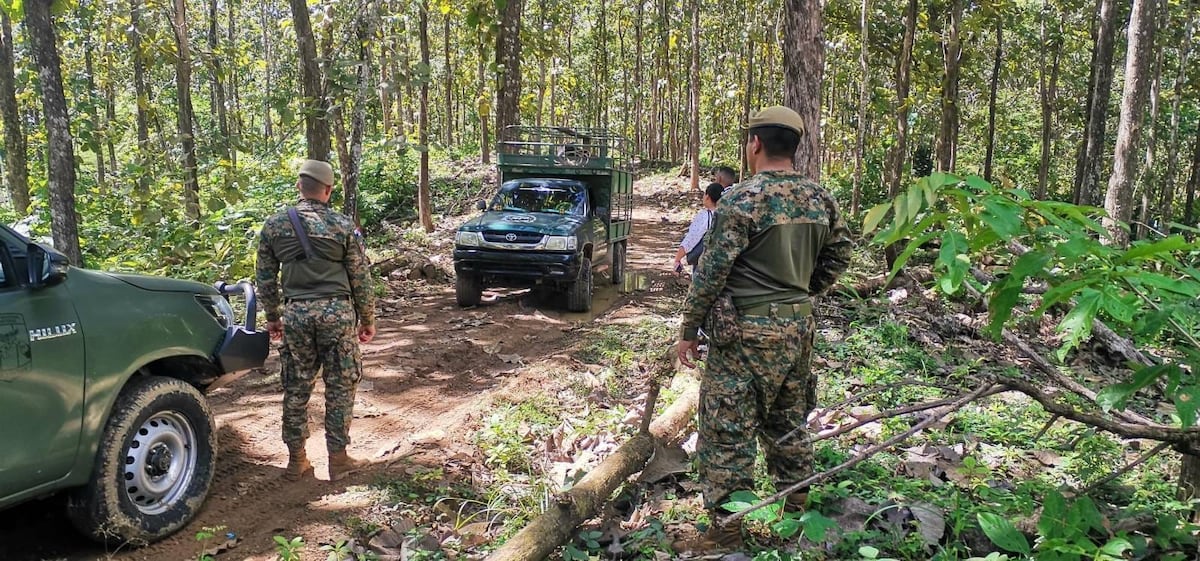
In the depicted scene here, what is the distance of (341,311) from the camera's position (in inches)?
182

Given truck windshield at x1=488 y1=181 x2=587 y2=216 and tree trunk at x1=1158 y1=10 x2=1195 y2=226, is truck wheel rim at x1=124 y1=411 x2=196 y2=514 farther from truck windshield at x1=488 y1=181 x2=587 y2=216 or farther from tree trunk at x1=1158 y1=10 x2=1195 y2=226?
tree trunk at x1=1158 y1=10 x2=1195 y2=226

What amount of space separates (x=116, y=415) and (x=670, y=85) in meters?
30.7

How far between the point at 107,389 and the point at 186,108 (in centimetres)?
928

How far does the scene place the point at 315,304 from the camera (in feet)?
14.9

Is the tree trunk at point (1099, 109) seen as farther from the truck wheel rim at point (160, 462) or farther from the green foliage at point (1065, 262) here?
the truck wheel rim at point (160, 462)

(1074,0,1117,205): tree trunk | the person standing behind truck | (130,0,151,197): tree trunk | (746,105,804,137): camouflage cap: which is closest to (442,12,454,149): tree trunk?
(130,0,151,197): tree trunk

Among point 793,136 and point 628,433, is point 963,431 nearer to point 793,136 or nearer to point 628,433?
point 628,433

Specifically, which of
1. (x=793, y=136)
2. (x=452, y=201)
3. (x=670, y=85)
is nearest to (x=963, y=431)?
(x=793, y=136)

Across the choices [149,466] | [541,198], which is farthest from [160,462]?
[541,198]

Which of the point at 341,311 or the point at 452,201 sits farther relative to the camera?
the point at 452,201

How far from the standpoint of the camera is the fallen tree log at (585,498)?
3.27 m

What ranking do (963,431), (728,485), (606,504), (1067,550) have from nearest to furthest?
(1067,550) → (728,485) → (606,504) → (963,431)

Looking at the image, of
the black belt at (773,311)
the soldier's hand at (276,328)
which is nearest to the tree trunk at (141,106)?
the soldier's hand at (276,328)

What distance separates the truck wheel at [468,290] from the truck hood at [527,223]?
68cm
